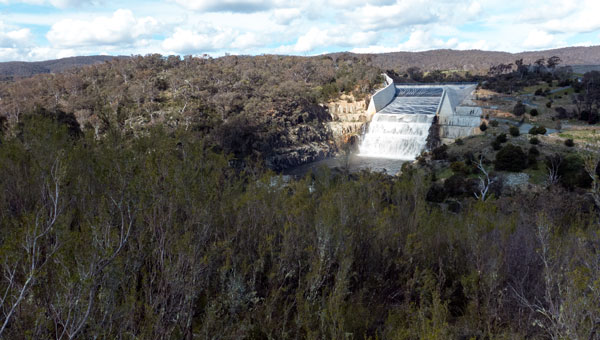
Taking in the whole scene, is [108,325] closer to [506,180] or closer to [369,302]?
[369,302]

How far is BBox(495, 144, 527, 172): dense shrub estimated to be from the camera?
22125 millimetres

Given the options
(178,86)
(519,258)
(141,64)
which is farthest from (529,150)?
(141,64)

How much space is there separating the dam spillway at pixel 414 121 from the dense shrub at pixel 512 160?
7895 mm

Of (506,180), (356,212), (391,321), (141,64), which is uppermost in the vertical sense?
(141,64)

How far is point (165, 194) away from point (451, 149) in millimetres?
26282

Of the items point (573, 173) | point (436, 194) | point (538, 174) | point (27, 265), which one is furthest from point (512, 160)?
point (27, 265)

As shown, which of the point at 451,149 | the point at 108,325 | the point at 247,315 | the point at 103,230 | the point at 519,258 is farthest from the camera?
the point at 451,149

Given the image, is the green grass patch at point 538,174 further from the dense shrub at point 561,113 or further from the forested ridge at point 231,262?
the forested ridge at point 231,262

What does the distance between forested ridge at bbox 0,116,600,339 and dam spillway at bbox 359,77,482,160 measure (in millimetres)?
24532

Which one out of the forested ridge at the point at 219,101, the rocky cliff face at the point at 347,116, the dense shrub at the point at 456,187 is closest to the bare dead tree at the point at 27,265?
the dense shrub at the point at 456,187

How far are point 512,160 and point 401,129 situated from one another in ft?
43.5

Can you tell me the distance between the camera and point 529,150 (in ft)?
76.4

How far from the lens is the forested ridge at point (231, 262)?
3.54 meters

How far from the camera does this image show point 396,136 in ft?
112
